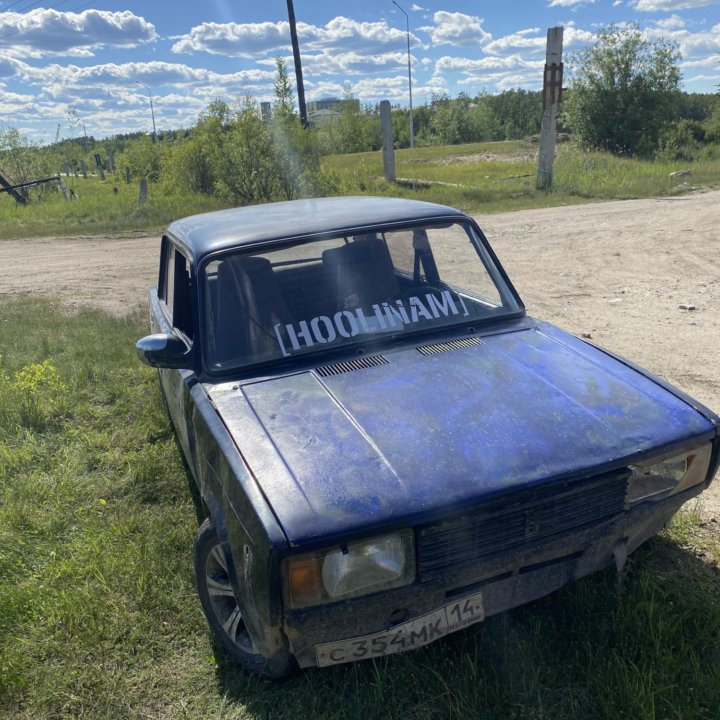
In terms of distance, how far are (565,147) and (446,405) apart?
35.7 meters

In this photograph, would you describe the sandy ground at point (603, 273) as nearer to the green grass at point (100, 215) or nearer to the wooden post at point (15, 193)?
the green grass at point (100, 215)

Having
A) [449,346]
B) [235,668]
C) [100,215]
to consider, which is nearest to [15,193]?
[100,215]

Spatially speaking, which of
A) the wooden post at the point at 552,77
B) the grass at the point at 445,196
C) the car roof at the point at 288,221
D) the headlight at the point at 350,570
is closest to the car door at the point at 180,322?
the car roof at the point at 288,221

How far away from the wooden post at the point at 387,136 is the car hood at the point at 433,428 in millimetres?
17935

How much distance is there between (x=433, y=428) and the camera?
2.29 metres

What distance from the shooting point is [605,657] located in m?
2.32

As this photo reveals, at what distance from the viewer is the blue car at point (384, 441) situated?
196 centimetres

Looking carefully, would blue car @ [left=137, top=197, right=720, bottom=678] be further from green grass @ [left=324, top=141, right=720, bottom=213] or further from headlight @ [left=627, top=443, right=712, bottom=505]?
green grass @ [left=324, top=141, right=720, bottom=213]

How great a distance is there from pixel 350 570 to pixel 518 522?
57cm

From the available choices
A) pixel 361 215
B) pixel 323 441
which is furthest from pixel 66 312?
pixel 323 441

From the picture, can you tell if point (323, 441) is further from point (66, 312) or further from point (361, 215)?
point (66, 312)

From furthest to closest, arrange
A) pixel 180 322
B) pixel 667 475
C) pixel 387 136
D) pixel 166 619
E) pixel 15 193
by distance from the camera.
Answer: pixel 15 193
pixel 387 136
pixel 180 322
pixel 166 619
pixel 667 475

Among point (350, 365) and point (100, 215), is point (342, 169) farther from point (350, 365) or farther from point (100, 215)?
point (350, 365)

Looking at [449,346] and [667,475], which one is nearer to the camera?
[667,475]
